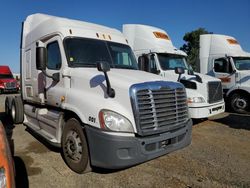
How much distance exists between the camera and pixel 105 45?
5527mm

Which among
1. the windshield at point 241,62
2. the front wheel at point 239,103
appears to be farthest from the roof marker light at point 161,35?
the front wheel at point 239,103

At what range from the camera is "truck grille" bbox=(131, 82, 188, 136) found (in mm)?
3844

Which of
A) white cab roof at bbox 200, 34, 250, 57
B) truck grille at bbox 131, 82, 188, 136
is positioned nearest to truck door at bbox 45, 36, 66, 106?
truck grille at bbox 131, 82, 188, 136

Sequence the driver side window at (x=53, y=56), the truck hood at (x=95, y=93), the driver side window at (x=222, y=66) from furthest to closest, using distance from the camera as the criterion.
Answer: the driver side window at (x=222, y=66) < the driver side window at (x=53, y=56) < the truck hood at (x=95, y=93)

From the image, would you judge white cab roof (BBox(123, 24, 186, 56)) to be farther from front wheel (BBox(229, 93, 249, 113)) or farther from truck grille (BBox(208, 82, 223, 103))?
front wheel (BBox(229, 93, 249, 113))

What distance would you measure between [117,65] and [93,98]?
1.45 metres

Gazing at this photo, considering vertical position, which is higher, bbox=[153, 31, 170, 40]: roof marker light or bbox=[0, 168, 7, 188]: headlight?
bbox=[153, 31, 170, 40]: roof marker light

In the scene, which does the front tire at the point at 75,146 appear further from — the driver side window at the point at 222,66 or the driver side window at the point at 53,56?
the driver side window at the point at 222,66

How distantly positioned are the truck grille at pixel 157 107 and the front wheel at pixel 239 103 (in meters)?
7.26

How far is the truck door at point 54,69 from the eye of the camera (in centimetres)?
504

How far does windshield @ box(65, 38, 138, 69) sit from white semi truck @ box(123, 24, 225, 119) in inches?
36.0

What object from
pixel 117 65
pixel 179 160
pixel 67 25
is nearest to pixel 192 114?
pixel 179 160

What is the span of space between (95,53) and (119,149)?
7.72 ft

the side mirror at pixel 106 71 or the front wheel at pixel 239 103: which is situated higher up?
the side mirror at pixel 106 71
